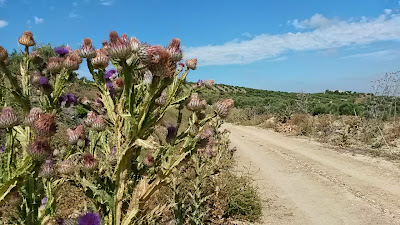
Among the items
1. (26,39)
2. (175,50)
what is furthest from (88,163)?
(26,39)

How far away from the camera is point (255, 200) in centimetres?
617

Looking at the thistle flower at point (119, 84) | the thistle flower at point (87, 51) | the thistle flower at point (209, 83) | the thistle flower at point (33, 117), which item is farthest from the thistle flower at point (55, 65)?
the thistle flower at point (209, 83)

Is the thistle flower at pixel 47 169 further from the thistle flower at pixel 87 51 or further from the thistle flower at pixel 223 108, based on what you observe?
the thistle flower at pixel 223 108

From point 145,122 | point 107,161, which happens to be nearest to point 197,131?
point 145,122

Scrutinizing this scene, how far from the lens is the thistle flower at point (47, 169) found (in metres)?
1.94

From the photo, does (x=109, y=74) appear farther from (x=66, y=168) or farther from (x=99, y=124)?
(x=66, y=168)

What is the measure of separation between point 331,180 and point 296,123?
9.86 meters

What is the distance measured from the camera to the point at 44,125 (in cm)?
161

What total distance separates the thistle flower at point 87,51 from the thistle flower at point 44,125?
65 cm

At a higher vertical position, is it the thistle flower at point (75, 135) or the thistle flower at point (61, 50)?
the thistle flower at point (61, 50)

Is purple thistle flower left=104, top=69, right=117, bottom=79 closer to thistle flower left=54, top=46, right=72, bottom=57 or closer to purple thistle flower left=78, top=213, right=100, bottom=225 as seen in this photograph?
thistle flower left=54, top=46, right=72, bottom=57

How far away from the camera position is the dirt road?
235 inches

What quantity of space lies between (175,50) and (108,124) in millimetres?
639

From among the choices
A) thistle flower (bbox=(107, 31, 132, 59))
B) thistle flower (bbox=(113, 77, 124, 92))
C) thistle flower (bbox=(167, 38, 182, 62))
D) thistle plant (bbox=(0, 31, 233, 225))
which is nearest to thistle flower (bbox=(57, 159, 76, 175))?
thistle plant (bbox=(0, 31, 233, 225))
